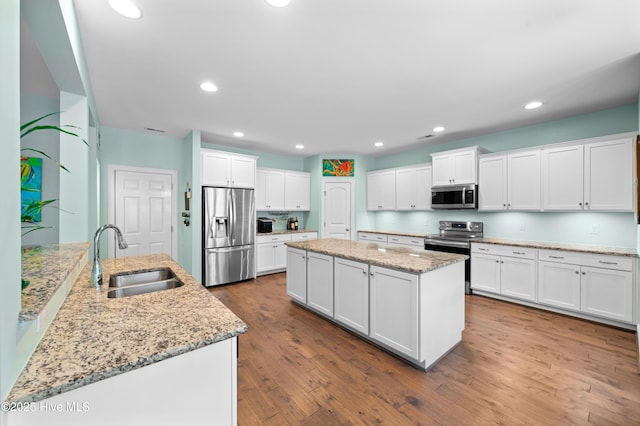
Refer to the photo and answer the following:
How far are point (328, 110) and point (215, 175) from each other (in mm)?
2363

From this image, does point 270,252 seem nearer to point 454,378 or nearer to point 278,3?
point 454,378

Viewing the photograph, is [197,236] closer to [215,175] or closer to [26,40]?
[215,175]

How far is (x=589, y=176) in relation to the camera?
3338mm

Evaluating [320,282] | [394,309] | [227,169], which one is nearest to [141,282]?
[320,282]

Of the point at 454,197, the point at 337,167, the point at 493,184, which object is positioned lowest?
the point at 454,197

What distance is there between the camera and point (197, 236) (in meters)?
4.44

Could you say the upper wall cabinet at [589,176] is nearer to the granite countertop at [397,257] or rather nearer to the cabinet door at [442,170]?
the cabinet door at [442,170]

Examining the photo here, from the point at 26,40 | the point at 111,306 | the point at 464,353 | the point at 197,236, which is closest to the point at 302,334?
the point at 464,353

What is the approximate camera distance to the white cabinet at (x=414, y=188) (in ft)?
16.6

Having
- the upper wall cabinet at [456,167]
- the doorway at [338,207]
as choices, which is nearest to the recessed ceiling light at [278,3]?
the upper wall cabinet at [456,167]

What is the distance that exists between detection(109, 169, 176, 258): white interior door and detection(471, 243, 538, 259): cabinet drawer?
5062 millimetres

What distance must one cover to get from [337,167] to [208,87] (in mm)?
3634

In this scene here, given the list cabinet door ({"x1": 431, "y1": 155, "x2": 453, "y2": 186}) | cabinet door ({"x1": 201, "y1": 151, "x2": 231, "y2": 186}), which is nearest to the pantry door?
cabinet door ({"x1": 201, "y1": 151, "x2": 231, "y2": 186})

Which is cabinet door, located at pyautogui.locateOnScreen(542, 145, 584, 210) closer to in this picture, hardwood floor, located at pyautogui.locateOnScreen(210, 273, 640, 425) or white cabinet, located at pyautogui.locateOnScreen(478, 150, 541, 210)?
white cabinet, located at pyautogui.locateOnScreen(478, 150, 541, 210)
